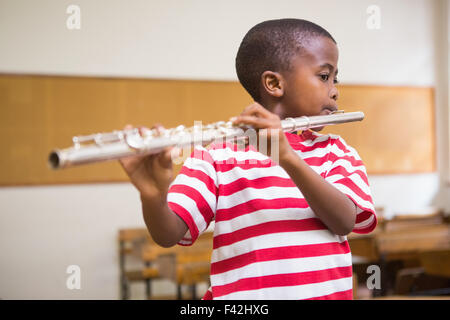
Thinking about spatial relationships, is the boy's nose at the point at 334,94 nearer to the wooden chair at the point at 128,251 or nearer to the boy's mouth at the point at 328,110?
the boy's mouth at the point at 328,110

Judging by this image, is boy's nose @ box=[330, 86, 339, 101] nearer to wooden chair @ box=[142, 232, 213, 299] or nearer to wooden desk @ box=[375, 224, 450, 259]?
wooden chair @ box=[142, 232, 213, 299]

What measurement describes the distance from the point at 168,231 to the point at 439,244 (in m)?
3.17

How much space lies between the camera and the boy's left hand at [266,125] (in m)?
0.68

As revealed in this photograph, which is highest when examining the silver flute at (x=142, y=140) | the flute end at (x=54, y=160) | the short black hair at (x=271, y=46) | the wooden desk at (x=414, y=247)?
the short black hair at (x=271, y=46)

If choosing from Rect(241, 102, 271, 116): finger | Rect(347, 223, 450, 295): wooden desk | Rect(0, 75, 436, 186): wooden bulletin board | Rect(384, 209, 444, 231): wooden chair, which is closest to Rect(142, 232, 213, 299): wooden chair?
Rect(347, 223, 450, 295): wooden desk

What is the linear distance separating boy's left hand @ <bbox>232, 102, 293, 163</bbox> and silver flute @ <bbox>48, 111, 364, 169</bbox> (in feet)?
0.10

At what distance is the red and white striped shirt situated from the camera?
0.77 m

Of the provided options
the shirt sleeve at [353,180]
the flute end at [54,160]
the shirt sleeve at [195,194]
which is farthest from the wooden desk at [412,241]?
the flute end at [54,160]

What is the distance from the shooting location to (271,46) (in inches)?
33.4

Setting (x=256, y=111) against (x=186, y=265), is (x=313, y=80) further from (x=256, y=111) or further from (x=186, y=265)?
(x=186, y=265)

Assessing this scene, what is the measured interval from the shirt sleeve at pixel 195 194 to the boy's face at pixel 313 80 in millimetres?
180

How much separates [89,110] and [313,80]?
4.40m

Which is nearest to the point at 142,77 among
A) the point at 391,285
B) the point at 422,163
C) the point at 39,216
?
the point at 39,216

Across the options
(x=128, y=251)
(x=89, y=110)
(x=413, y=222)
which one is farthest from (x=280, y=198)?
(x=89, y=110)
